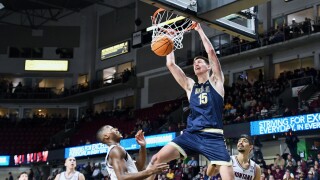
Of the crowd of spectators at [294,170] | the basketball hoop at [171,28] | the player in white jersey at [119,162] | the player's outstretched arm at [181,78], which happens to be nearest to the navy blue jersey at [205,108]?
the player's outstretched arm at [181,78]

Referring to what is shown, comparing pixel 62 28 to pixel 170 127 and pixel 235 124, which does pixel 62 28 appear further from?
pixel 235 124

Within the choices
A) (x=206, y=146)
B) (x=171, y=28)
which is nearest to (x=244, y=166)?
(x=206, y=146)

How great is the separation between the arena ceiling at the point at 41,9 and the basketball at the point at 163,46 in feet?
96.3

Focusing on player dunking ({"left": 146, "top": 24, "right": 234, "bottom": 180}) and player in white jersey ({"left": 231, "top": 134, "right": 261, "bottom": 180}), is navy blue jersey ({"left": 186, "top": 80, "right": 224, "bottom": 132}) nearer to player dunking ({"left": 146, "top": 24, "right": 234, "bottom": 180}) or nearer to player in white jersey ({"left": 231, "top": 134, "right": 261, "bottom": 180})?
player dunking ({"left": 146, "top": 24, "right": 234, "bottom": 180})

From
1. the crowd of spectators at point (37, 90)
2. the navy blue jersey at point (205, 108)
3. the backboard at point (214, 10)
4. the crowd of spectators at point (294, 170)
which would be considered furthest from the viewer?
the crowd of spectators at point (37, 90)

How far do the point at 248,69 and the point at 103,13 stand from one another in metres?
15.3

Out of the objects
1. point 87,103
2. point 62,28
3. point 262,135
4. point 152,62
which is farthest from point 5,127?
point 262,135

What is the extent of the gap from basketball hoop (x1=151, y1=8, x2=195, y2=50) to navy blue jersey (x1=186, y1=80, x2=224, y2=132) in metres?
1.19

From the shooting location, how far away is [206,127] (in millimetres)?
5520

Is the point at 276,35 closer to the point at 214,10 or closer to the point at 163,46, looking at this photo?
the point at 214,10

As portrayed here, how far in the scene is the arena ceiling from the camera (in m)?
36.5

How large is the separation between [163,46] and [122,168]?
2.05 metres

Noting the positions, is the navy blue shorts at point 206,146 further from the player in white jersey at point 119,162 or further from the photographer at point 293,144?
the photographer at point 293,144

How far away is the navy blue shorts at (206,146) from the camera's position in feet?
17.6
